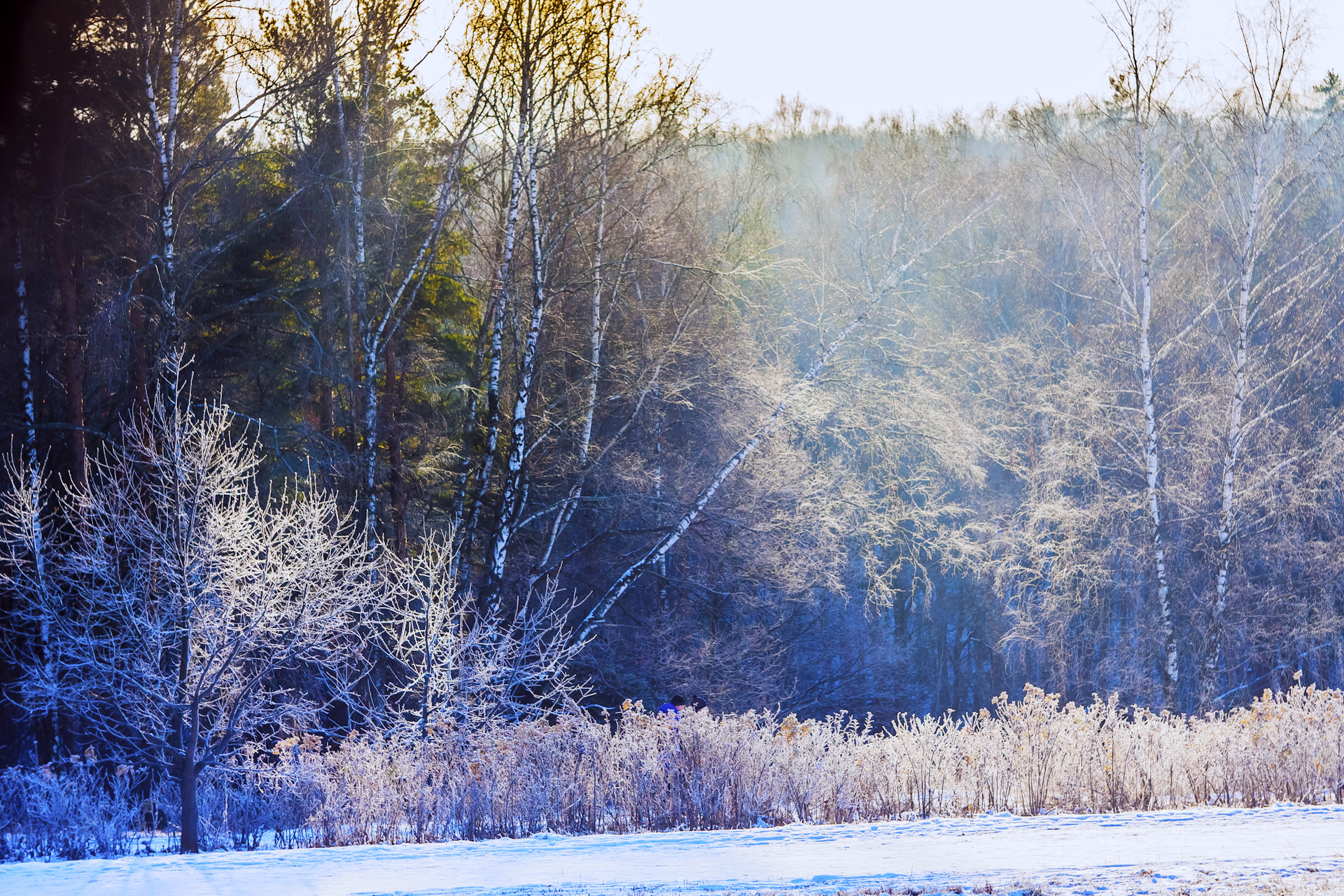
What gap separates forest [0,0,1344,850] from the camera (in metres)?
12.9

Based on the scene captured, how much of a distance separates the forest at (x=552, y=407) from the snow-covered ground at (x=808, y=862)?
1.78 m

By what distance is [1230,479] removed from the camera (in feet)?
60.2

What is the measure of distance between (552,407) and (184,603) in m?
7.78

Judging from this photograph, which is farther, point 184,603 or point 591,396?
point 591,396

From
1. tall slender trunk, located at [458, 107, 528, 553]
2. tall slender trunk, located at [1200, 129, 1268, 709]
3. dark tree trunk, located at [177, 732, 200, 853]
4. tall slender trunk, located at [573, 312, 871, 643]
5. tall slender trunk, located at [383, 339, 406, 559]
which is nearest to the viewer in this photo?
dark tree trunk, located at [177, 732, 200, 853]

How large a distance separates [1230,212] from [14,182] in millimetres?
19568

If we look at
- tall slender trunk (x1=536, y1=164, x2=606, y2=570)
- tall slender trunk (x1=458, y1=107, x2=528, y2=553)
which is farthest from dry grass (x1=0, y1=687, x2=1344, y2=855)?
tall slender trunk (x1=536, y1=164, x2=606, y2=570)

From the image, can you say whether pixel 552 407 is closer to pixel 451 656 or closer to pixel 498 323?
pixel 498 323

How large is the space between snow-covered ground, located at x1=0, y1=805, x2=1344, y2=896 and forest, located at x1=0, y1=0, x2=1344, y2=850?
5.85 feet

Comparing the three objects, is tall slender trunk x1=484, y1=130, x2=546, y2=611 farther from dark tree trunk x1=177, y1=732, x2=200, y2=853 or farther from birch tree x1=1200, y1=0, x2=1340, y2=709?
birch tree x1=1200, y1=0, x2=1340, y2=709

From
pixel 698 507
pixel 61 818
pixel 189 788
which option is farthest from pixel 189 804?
pixel 698 507

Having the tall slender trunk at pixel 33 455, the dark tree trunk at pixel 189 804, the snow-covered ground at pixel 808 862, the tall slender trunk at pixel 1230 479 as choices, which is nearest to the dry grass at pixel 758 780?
the dark tree trunk at pixel 189 804

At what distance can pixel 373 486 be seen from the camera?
16.1 metres

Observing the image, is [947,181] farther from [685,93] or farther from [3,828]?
[3,828]
